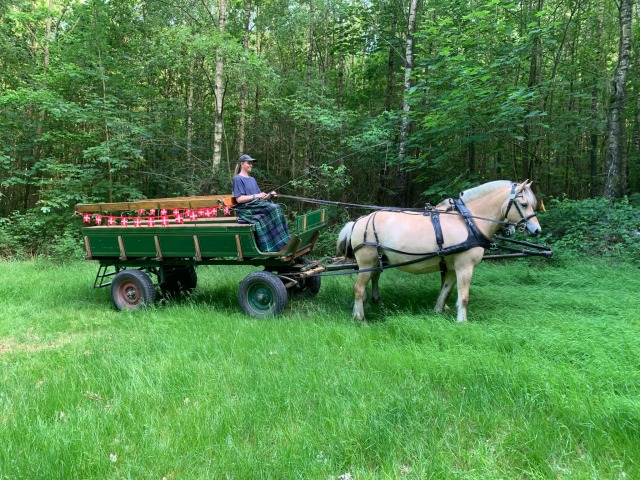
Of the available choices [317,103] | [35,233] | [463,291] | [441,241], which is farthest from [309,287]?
[35,233]

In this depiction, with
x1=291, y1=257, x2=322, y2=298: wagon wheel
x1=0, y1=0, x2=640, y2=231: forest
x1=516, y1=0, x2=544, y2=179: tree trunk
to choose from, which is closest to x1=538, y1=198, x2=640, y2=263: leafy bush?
x1=0, y1=0, x2=640, y2=231: forest

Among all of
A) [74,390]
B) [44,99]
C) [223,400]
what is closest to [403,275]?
[223,400]

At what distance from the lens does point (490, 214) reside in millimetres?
4707

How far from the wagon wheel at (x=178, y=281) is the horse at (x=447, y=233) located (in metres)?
3.24

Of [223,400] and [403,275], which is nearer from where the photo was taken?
[223,400]

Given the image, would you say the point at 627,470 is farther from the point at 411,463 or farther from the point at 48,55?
the point at 48,55

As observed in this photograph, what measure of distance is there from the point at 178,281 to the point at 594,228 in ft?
26.9

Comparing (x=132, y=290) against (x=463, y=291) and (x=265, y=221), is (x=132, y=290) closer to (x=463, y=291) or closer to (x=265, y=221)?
(x=265, y=221)

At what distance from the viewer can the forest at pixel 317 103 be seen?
336 inches

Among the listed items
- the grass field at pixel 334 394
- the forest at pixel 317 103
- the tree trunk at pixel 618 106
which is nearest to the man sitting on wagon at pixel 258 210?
the grass field at pixel 334 394

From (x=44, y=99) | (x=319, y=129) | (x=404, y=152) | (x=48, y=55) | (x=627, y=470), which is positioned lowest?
(x=627, y=470)

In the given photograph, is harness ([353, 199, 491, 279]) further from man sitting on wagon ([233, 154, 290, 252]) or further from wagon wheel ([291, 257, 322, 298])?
wagon wheel ([291, 257, 322, 298])

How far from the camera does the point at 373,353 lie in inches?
140

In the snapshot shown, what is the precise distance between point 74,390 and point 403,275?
5.74 metres
